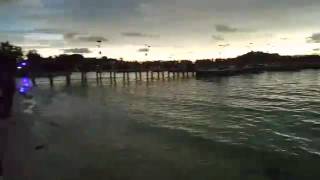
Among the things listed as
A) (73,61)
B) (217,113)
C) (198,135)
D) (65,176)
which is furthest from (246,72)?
(65,176)

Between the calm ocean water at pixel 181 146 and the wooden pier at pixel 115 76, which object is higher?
the calm ocean water at pixel 181 146

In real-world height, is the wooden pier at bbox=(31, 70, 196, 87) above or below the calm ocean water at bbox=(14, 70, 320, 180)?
below

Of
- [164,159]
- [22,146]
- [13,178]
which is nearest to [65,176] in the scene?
[13,178]

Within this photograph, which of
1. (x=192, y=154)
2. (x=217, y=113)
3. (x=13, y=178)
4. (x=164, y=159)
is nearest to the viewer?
(x=13, y=178)

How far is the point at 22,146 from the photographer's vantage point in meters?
17.4

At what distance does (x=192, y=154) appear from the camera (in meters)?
16.8

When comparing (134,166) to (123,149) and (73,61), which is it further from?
(73,61)

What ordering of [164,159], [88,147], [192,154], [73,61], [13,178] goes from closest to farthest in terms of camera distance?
[13,178]
[164,159]
[192,154]
[88,147]
[73,61]

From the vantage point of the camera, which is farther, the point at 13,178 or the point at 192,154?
the point at 192,154

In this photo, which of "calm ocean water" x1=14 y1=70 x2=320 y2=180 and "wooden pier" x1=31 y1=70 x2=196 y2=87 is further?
"wooden pier" x1=31 y1=70 x2=196 y2=87

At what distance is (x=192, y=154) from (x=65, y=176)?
5.99 metres

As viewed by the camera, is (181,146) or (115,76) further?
(115,76)

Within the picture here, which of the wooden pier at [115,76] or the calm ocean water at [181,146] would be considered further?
the wooden pier at [115,76]

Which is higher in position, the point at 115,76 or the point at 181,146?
the point at 181,146
